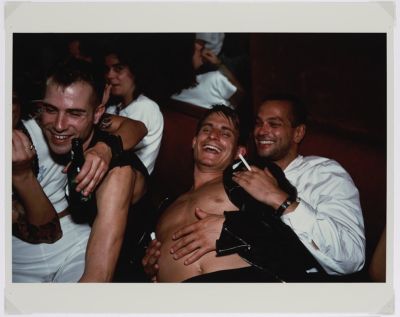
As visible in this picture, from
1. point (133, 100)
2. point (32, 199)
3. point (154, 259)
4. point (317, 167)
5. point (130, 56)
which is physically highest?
point (130, 56)

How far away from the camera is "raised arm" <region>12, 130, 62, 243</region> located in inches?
60.0

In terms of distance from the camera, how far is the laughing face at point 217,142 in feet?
5.49

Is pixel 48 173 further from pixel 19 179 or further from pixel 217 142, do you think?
pixel 217 142

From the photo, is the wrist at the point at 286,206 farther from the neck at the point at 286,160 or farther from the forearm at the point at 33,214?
the forearm at the point at 33,214

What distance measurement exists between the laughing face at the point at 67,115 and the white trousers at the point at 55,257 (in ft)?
0.91

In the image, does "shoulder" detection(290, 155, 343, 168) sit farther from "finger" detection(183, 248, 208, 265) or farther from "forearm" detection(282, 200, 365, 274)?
"finger" detection(183, 248, 208, 265)

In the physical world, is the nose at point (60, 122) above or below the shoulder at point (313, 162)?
above

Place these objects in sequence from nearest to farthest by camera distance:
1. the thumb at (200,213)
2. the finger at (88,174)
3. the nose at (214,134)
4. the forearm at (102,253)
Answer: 1. the finger at (88,174)
2. the forearm at (102,253)
3. the thumb at (200,213)
4. the nose at (214,134)

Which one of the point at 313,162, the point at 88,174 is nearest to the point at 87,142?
the point at 88,174

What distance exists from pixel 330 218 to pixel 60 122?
3.19 feet

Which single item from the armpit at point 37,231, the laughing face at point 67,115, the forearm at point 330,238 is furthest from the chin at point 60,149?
the forearm at point 330,238

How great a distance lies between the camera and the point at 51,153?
1.55m

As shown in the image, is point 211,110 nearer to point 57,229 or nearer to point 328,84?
point 328,84

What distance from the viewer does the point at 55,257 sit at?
1.57m
